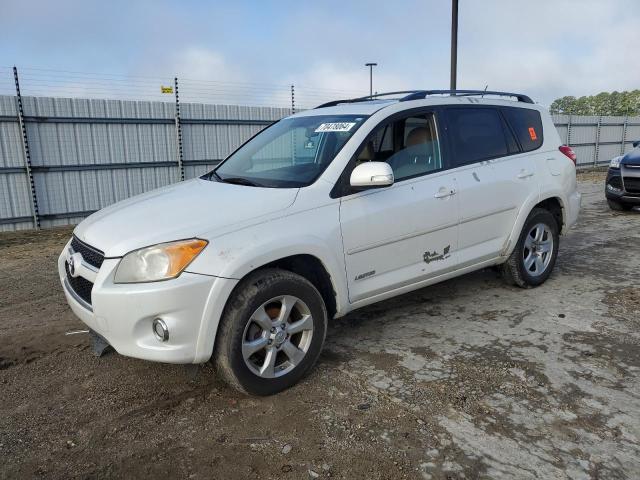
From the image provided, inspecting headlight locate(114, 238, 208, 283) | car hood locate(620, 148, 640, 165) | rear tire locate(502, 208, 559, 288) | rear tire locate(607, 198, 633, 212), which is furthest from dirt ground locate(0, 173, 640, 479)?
rear tire locate(607, 198, 633, 212)

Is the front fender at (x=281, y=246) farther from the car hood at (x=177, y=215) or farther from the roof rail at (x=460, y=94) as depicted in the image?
the roof rail at (x=460, y=94)

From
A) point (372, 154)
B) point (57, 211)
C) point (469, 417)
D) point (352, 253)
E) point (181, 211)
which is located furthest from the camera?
point (57, 211)

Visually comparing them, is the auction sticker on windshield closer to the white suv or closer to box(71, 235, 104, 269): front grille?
the white suv

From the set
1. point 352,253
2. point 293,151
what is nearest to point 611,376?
point 352,253

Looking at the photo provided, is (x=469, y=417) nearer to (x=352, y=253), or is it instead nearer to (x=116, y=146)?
(x=352, y=253)

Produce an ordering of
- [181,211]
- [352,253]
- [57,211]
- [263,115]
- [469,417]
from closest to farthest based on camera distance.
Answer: [469,417] → [181,211] → [352,253] → [57,211] → [263,115]

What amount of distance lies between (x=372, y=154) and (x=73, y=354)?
2614 mm

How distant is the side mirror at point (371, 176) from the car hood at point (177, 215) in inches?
16.1

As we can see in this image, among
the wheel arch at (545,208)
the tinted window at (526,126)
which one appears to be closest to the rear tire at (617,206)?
the wheel arch at (545,208)

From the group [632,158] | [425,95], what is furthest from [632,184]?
[425,95]

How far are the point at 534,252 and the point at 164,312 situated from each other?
3.65 meters

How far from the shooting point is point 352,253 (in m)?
3.41

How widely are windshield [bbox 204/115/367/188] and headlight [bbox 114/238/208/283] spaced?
85 centimetres

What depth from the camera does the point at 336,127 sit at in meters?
3.80
